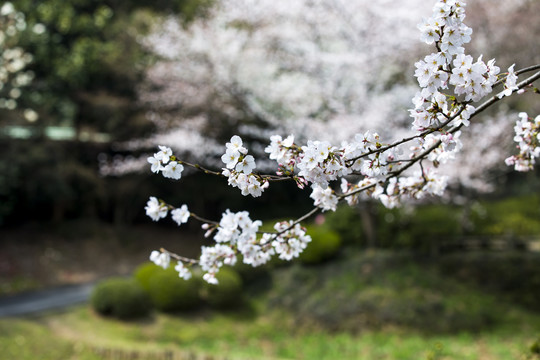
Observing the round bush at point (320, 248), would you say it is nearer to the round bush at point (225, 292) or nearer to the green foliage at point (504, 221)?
the round bush at point (225, 292)

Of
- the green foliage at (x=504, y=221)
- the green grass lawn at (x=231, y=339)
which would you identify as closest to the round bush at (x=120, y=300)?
the green grass lawn at (x=231, y=339)

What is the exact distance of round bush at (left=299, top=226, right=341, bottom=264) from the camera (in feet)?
32.9

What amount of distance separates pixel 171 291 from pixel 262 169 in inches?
105

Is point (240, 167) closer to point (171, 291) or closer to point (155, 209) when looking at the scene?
point (155, 209)

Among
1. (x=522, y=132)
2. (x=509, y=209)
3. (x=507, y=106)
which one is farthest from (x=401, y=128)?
(x=522, y=132)

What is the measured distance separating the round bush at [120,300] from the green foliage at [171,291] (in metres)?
0.27

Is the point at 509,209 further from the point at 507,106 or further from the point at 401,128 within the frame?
the point at 401,128

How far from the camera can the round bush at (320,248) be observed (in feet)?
32.9

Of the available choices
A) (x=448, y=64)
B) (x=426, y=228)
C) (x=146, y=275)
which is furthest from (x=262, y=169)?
(x=448, y=64)

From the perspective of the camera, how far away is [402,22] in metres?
9.50

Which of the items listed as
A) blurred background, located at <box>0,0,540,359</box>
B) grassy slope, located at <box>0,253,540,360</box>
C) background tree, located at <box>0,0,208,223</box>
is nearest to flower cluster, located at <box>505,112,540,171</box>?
blurred background, located at <box>0,0,540,359</box>

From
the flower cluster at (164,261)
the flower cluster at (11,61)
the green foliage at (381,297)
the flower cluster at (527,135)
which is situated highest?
the flower cluster at (11,61)

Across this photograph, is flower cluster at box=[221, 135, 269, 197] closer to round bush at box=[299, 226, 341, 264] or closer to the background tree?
round bush at box=[299, 226, 341, 264]

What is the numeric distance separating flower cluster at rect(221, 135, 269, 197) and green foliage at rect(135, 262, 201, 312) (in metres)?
7.27
